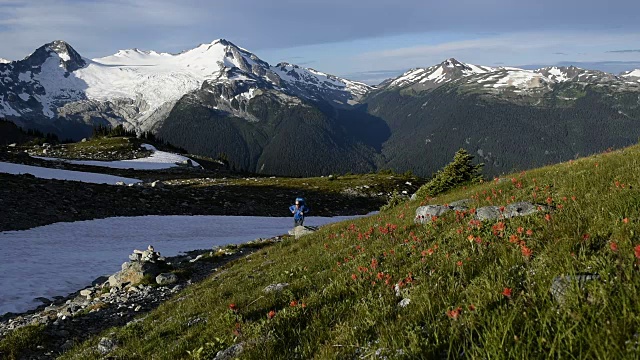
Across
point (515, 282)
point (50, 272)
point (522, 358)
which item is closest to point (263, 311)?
point (515, 282)

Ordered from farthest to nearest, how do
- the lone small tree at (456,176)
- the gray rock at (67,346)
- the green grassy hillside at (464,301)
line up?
1. the lone small tree at (456,176)
2. the gray rock at (67,346)
3. the green grassy hillside at (464,301)

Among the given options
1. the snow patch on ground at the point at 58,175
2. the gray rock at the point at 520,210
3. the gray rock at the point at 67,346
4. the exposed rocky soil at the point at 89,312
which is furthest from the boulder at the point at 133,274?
the snow patch on ground at the point at 58,175

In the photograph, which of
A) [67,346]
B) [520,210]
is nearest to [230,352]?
[520,210]

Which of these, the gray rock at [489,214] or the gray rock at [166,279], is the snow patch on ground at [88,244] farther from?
the gray rock at [489,214]

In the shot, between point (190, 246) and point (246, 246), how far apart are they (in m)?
3.98

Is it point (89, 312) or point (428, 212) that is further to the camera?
point (89, 312)

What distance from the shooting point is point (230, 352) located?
5.24 metres

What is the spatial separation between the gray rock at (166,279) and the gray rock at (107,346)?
8.03m

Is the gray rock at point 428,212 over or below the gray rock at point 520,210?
below

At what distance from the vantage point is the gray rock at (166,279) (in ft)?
52.9

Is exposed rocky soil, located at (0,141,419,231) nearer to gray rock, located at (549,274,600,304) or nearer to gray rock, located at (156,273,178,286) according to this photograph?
gray rock, located at (156,273,178,286)

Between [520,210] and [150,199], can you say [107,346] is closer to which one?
[520,210]

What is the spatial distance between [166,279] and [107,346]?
837 centimetres

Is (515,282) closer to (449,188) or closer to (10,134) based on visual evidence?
(449,188)
